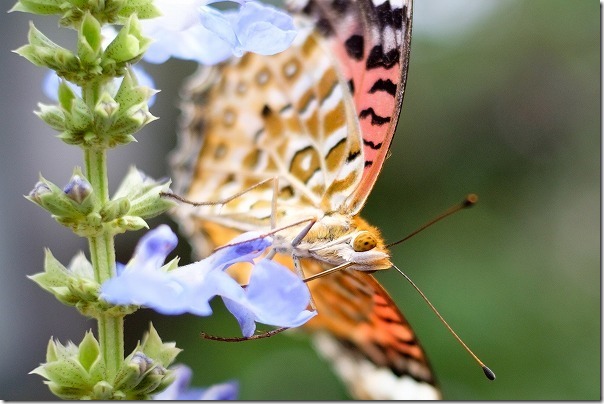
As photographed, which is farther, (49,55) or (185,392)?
(185,392)

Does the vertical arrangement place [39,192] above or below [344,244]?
above

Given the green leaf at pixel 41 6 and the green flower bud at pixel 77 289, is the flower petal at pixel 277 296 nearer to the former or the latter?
the green flower bud at pixel 77 289

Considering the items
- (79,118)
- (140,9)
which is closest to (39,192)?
(79,118)

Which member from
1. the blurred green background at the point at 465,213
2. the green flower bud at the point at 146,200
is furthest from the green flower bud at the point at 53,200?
the blurred green background at the point at 465,213

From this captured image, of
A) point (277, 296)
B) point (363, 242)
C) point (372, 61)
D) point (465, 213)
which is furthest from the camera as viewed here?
point (465, 213)

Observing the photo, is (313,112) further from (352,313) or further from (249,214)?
(352,313)

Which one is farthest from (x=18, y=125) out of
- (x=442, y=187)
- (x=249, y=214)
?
(x=249, y=214)

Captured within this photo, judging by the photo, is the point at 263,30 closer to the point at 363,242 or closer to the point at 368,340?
the point at 363,242

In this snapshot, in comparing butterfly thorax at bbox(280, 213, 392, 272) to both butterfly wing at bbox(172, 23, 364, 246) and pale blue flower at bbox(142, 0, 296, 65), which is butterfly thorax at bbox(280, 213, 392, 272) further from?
pale blue flower at bbox(142, 0, 296, 65)

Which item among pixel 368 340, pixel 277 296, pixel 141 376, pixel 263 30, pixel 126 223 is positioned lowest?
pixel 368 340
